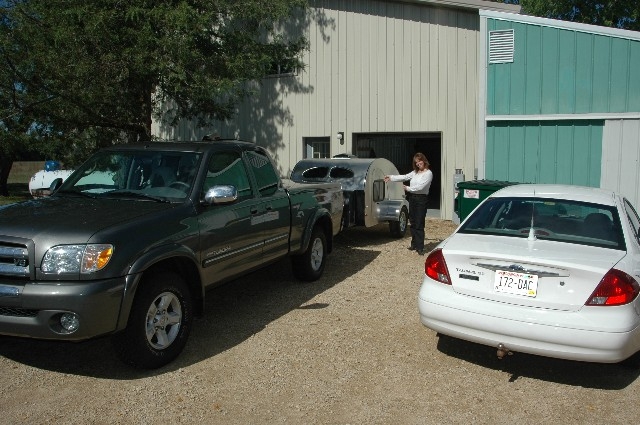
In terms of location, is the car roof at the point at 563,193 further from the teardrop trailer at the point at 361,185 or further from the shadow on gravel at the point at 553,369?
the teardrop trailer at the point at 361,185

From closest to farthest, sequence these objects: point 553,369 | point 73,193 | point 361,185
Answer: point 553,369, point 73,193, point 361,185

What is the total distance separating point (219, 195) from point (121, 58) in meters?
7.12

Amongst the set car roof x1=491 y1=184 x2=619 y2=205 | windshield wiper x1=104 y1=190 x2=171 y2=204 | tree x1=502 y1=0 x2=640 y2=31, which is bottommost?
car roof x1=491 y1=184 x2=619 y2=205

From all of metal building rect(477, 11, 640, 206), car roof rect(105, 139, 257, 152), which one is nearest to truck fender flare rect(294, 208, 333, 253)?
car roof rect(105, 139, 257, 152)

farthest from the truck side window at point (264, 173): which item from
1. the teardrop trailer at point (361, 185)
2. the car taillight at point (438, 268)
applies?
the teardrop trailer at point (361, 185)

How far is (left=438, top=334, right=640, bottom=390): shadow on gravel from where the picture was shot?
4.70m

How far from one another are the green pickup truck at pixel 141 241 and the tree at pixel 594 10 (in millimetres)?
23197

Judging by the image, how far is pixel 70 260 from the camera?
166 inches

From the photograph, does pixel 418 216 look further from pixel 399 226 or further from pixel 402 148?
pixel 402 148

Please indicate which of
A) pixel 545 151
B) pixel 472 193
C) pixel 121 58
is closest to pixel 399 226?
pixel 472 193

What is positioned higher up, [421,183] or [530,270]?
[421,183]

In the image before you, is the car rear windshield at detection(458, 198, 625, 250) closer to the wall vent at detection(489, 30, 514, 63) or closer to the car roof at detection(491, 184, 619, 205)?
the car roof at detection(491, 184, 619, 205)

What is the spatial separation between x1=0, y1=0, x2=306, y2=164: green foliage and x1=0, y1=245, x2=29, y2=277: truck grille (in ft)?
23.6

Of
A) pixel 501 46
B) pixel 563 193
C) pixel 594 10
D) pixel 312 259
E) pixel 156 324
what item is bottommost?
pixel 312 259
